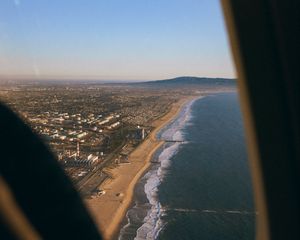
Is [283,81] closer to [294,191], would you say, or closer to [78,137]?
[294,191]

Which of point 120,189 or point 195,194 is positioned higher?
point 120,189

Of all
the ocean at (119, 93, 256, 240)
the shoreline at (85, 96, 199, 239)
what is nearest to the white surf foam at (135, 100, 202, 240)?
the ocean at (119, 93, 256, 240)

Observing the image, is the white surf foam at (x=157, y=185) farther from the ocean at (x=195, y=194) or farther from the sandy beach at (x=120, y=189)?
the sandy beach at (x=120, y=189)

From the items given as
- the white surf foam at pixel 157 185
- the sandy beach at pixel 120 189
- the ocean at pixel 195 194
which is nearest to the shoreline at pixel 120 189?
the sandy beach at pixel 120 189

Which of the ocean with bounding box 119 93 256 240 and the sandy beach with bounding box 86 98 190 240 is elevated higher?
the sandy beach with bounding box 86 98 190 240

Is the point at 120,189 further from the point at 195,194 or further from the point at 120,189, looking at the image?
the point at 195,194

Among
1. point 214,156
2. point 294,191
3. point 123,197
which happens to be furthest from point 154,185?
point 294,191

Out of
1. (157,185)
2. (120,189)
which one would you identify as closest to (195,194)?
(157,185)

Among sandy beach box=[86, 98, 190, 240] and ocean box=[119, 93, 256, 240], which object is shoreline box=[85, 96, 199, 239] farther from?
ocean box=[119, 93, 256, 240]
